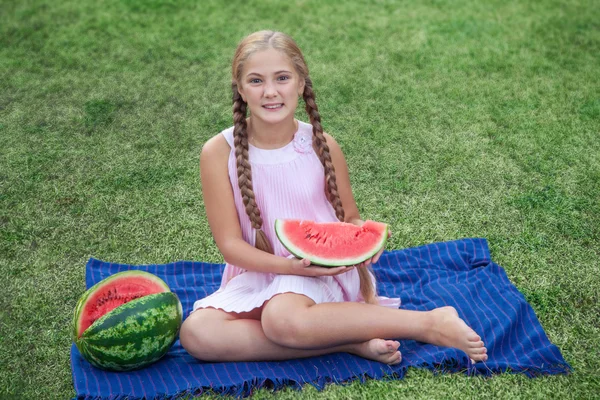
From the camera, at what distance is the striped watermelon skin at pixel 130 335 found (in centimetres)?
261

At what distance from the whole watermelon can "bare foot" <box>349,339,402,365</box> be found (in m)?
0.79

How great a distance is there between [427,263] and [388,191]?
81cm

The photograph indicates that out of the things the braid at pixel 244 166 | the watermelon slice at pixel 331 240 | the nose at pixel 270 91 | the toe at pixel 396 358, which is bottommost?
the toe at pixel 396 358

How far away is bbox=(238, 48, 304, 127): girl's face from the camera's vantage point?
277cm

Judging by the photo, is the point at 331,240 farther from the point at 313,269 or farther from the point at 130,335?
the point at 130,335

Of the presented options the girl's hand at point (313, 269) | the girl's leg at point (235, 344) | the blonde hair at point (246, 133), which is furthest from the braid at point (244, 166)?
the girl's leg at point (235, 344)

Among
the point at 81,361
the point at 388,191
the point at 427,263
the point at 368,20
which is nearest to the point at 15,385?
the point at 81,361

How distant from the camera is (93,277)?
3.41 m

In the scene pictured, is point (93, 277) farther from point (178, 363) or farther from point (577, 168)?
point (577, 168)

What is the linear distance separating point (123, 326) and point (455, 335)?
53.1 inches

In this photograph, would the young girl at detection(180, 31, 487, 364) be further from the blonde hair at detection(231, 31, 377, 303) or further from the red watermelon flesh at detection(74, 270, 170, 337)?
the red watermelon flesh at detection(74, 270, 170, 337)

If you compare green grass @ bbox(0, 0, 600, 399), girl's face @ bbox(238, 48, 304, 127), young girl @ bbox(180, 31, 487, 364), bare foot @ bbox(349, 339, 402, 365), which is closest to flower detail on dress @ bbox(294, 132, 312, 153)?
young girl @ bbox(180, 31, 487, 364)

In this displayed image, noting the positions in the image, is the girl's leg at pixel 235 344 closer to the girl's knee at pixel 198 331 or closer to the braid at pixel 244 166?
the girl's knee at pixel 198 331

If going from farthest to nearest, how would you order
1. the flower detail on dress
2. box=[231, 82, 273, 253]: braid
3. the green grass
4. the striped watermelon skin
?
the green grass → the flower detail on dress → box=[231, 82, 273, 253]: braid → the striped watermelon skin
